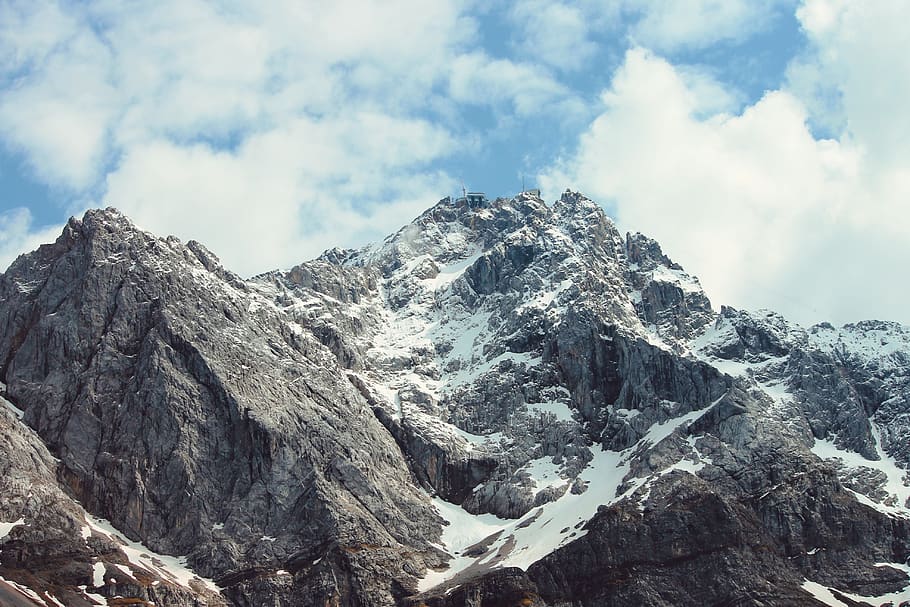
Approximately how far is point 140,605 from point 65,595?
12.1 m

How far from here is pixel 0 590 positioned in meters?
186

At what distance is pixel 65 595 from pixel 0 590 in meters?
12.4

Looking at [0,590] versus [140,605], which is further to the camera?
[140,605]

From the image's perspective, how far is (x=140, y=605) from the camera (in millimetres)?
199000

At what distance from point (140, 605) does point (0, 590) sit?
2306 cm

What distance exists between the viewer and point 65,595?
7717 inches
